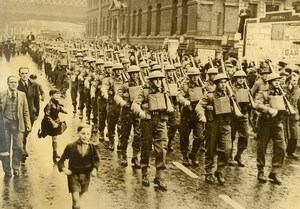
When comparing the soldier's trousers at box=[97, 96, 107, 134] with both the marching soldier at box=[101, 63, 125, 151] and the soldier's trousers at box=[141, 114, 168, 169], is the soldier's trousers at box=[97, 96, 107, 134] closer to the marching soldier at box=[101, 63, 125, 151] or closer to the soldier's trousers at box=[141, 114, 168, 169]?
the marching soldier at box=[101, 63, 125, 151]

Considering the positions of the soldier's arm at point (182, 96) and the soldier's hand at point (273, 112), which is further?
the soldier's arm at point (182, 96)

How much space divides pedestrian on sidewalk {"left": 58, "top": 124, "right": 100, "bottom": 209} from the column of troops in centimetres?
167

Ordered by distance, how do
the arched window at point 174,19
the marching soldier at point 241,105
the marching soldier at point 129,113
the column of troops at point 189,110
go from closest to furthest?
the column of troops at point 189,110 < the marching soldier at point 129,113 < the marching soldier at point 241,105 < the arched window at point 174,19

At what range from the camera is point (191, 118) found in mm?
8328

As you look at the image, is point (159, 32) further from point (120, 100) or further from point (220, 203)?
point (220, 203)

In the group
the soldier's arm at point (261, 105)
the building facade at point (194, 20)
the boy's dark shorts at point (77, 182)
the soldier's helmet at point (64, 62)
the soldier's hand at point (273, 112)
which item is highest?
the building facade at point (194, 20)

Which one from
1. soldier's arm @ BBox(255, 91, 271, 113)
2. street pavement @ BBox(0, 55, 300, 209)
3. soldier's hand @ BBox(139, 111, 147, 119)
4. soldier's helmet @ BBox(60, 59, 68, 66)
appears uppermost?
soldier's helmet @ BBox(60, 59, 68, 66)

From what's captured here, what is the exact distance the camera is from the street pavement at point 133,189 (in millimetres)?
6066

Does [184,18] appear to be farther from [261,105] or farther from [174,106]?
[261,105]

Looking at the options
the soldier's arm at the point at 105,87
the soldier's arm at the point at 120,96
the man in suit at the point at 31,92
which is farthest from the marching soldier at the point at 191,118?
the man in suit at the point at 31,92

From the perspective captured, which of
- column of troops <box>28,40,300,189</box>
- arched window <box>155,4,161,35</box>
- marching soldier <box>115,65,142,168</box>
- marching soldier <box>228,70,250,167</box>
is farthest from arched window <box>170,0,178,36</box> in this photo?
marching soldier <box>115,65,142,168</box>

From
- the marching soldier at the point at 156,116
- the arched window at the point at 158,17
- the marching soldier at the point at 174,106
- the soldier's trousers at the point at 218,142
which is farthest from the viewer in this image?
the arched window at the point at 158,17

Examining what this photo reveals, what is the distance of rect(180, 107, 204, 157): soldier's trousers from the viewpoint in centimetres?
815

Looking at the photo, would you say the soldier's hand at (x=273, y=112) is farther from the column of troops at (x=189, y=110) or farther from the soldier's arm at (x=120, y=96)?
the soldier's arm at (x=120, y=96)
